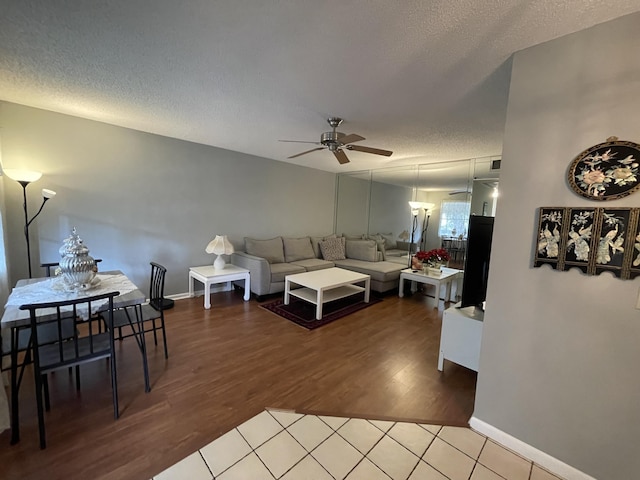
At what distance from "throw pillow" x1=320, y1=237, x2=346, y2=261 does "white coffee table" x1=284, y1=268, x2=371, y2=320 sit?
1115 mm

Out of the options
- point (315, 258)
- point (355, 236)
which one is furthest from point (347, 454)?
point (355, 236)

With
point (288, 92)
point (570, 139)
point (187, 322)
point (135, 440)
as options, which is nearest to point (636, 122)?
point (570, 139)

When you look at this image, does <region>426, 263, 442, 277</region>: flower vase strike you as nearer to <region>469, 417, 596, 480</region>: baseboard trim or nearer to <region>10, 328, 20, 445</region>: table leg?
<region>469, 417, 596, 480</region>: baseboard trim

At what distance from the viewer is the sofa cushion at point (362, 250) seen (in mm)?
5105

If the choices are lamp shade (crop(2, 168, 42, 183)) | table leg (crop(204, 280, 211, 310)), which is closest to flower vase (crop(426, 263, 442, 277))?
table leg (crop(204, 280, 211, 310))

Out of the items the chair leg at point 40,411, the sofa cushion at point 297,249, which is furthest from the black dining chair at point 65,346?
the sofa cushion at point 297,249

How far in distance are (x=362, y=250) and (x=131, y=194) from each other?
3.88 meters

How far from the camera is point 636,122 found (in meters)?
1.19

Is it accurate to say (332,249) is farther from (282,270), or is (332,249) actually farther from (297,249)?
(282,270)

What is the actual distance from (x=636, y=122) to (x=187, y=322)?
389 centimetres

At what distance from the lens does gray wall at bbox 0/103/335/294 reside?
2.74 metres

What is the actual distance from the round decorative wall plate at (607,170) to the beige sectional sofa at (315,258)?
10.3 feet

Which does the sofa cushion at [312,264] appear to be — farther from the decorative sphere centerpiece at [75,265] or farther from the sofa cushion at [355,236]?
the decorative sphere centerpiece at [75,265]

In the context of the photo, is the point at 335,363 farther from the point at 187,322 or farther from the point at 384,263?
the point at 384,263
